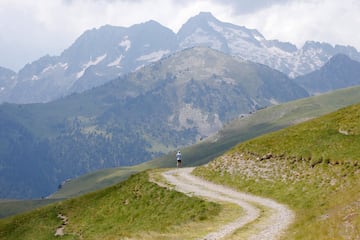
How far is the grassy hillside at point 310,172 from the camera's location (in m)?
31.1

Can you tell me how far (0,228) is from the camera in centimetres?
7400

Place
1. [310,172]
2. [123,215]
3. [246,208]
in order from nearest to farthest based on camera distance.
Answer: [246,208] → [310,172] → [123,215]

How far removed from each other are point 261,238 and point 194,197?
21.0m

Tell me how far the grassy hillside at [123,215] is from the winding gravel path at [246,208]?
2.58 meters

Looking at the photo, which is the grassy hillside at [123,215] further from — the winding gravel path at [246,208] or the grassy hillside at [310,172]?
the grassy hillside at [310,172]

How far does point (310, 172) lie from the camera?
5256cm

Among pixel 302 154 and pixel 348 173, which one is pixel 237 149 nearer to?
pixel 302 154

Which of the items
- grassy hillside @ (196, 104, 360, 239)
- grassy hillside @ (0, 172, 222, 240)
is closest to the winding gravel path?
grassy hillside @ (196, 104, 360, 239)

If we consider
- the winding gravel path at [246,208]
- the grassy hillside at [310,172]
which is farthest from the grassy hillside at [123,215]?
the grassy hillside at [310,172]

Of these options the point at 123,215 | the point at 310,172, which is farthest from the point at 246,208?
the point at 123,215

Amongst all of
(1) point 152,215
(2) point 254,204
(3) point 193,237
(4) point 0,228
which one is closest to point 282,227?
(3) point 193,237

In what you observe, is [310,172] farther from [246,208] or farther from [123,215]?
[123,215]

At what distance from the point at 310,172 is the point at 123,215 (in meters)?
25.2

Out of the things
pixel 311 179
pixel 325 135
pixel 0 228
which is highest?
pixel 325 135
